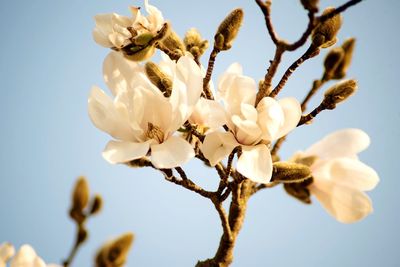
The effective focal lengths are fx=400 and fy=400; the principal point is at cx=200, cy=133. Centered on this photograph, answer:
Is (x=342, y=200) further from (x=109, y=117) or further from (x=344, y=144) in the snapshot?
(x=109, y=117)

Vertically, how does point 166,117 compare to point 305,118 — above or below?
above

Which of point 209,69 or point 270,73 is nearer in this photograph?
point 270,73

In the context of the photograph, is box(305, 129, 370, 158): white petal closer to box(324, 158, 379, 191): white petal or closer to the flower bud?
box(324, 158, 379, 191): white petal

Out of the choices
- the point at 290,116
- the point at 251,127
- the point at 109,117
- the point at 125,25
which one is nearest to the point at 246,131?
the point at 251,127

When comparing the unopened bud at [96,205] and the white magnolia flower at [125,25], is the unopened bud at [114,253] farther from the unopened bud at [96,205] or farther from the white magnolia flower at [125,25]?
the white magnolia flower at [125,25]

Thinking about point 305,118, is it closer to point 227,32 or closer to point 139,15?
point 227,32

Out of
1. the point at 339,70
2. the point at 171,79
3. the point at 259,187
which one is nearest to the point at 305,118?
the point at 339,70

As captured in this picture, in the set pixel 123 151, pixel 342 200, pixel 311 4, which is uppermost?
pixel 311 4
